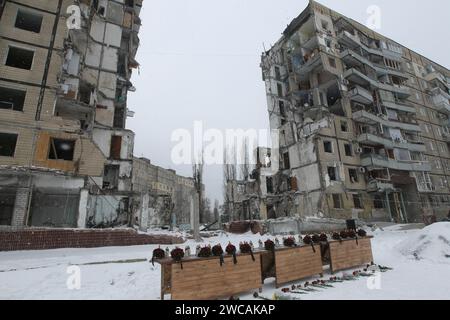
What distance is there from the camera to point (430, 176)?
40969 mm

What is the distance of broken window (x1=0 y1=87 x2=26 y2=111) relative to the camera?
70.3 feet

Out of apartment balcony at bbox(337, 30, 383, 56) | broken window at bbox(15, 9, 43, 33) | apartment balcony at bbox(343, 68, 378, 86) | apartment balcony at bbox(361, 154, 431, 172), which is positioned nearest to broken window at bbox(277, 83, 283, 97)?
apartment balcony at bbox(343, 68, 378, 86)

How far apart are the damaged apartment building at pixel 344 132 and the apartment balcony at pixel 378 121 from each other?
0.49 ft

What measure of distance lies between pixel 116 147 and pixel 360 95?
31350 millimetres

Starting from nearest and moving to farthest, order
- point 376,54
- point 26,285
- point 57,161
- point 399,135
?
point 26,285 → point 57,161 → point 399,135 → point 376,54

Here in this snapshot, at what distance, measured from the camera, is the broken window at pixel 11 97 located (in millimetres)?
21428

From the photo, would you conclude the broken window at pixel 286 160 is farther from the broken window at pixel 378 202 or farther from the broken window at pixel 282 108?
the broken window at pixel 378 202

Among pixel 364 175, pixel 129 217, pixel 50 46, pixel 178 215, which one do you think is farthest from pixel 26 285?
pixel 178 215

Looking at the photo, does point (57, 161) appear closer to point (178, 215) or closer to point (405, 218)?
point (405, 218)

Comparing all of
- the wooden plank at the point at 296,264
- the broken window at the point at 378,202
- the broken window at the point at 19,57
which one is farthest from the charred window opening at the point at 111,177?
the broken window at the point at 378,202

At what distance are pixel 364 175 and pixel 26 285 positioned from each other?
111 feet

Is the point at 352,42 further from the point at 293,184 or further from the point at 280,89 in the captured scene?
the point at 293,184

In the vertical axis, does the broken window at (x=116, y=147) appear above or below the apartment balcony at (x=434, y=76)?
below

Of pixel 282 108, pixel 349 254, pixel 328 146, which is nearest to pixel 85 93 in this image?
pixel 282 108
